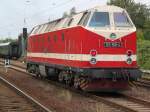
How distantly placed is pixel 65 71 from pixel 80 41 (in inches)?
114

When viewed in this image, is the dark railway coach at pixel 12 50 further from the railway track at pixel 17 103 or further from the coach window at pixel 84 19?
the coach window at pixel 84 19

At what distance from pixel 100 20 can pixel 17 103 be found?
4.65 metres

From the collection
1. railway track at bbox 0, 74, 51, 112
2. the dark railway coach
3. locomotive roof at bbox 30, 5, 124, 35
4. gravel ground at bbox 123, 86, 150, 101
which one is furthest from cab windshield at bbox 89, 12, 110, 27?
the dark railway coach

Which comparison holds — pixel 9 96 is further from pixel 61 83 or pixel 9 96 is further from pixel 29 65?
pixel 29 65

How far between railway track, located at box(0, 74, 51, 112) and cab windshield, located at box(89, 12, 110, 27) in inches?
144

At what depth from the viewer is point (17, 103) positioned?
15.4m

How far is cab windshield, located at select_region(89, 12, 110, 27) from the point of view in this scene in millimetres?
17328

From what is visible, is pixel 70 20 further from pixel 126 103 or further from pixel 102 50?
pixel 126 103

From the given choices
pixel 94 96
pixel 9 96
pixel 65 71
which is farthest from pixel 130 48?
pixel 9 96

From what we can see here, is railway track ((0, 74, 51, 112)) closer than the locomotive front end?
Yes

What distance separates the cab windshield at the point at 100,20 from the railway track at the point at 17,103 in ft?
12.0

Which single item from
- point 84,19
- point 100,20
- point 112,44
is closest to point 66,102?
point 112,44

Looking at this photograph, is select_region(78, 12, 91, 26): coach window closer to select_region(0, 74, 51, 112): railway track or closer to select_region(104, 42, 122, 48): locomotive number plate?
select_region(104, 42, 122, 48): locomotive number plate

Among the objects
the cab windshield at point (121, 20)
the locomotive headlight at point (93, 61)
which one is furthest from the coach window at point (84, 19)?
the locomotive headlight at point (93, 61)
